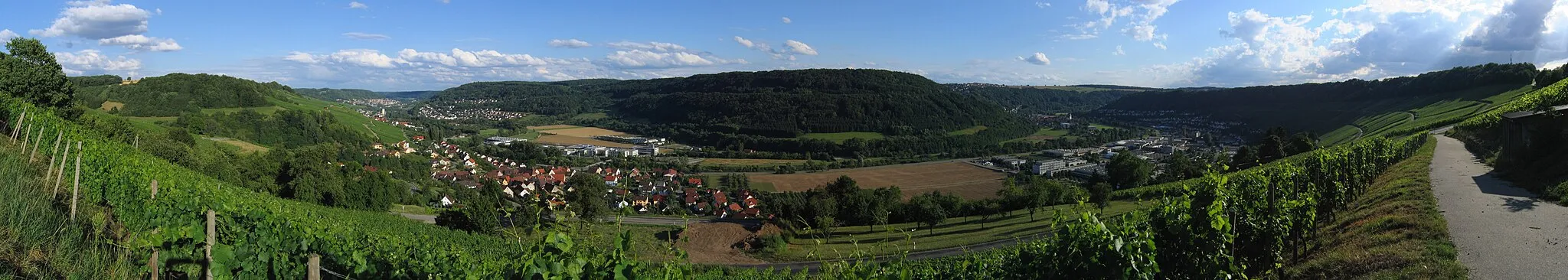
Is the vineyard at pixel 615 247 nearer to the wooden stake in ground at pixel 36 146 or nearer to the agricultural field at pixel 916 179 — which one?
the wooden stake in ground at pixel 36 146

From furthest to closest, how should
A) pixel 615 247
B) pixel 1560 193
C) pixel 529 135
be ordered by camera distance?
pixel 529 135, pixel 1560 193, pixel 615 247

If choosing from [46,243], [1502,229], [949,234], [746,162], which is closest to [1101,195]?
[949,234]

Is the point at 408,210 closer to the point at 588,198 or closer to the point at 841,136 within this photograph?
the point at 588,198

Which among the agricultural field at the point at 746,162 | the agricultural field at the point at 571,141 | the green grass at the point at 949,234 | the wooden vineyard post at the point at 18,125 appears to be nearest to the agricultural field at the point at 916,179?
the agricultural field at the point at 746,162

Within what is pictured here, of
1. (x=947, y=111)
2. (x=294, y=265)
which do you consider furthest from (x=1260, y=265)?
(x=947, y=111)

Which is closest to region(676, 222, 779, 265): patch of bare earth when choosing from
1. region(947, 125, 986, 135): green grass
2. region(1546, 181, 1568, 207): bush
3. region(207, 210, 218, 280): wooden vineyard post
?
region(207, 210, 218, 280): wooden vineyard post

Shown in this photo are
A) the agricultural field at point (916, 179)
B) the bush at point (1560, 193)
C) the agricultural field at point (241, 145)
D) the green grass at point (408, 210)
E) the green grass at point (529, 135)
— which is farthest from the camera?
the green grass at point (529, 135)
